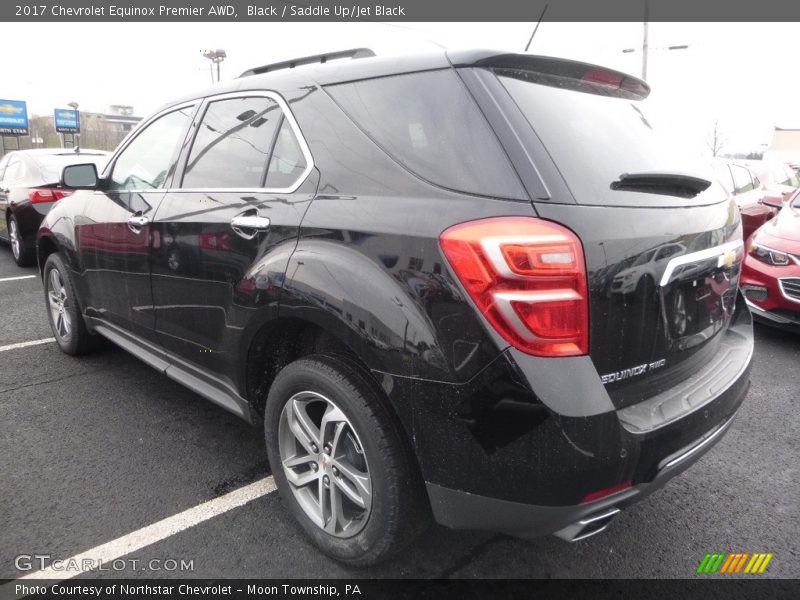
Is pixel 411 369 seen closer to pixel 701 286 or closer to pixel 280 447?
pixel 280 447

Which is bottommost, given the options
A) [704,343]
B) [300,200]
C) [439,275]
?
[704,343]

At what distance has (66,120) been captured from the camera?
158 feet

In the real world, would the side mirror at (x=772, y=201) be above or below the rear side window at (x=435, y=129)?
below

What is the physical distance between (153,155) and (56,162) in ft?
17.7

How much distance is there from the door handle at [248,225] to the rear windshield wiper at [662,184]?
4.14 feet

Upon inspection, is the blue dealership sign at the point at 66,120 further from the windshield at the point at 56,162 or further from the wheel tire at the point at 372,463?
the wheel tire at the point at 372,463

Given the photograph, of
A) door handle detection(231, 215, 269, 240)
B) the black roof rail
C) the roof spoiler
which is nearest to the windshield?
the black roof rail

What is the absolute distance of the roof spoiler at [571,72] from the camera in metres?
1.85

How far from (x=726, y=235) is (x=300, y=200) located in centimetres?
159

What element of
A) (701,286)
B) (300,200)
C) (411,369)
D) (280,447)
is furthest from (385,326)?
(701,286)

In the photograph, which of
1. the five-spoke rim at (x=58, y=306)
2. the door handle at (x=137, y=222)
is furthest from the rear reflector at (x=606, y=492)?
the five-spoke rim at (x=58, y=306)

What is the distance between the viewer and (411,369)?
5.59ft

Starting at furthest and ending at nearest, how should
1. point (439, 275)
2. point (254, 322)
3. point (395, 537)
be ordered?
1. point (254, 322)
2. point (395, 537)
3. point (439, 275)

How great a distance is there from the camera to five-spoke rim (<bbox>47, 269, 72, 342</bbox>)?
161 inches
